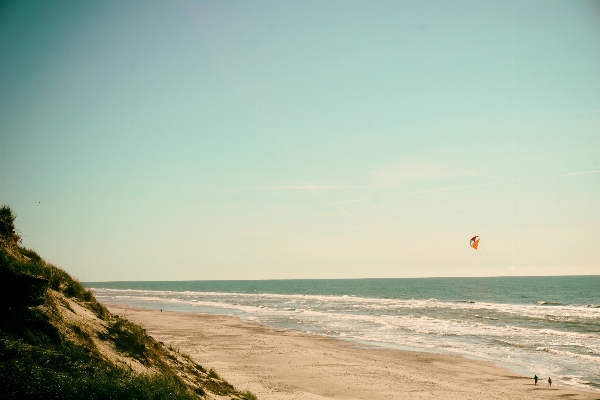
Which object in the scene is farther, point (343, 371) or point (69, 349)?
point (343, 371)

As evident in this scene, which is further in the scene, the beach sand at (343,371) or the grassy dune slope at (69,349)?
the beach sand at (343,371)

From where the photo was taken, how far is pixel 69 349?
8711mm

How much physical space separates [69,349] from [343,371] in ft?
66.2

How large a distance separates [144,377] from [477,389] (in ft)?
66.3

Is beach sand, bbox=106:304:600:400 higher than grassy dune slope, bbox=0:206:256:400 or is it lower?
lower

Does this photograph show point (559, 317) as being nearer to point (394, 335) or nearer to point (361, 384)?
point (394, 335)

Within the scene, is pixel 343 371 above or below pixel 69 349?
below

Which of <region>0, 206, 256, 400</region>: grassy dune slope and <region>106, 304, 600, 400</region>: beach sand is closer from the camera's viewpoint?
<region>0, 206, 256, 400</region>: grassy dune slope

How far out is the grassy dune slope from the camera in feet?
24.0

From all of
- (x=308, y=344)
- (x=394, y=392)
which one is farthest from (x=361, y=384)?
(x=308, y=344)

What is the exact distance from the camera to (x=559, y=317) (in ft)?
182

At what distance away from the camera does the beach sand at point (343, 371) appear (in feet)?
70.9

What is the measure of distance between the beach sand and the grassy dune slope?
21.7ft

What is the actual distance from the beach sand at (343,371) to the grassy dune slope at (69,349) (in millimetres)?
6612
